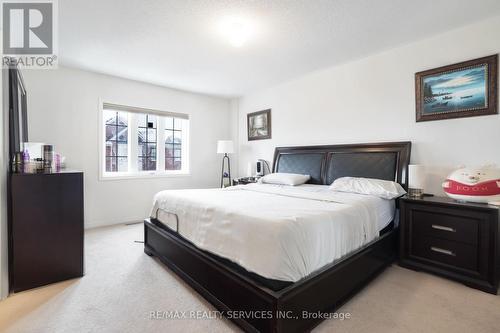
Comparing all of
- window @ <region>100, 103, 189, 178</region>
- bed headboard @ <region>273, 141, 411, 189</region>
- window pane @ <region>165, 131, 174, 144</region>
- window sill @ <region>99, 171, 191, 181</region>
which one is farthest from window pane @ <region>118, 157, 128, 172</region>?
bed headboard @ <region>273, 141, 411, 189</region>

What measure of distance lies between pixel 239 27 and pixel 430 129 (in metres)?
2.45

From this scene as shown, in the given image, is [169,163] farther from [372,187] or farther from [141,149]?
[372,187]

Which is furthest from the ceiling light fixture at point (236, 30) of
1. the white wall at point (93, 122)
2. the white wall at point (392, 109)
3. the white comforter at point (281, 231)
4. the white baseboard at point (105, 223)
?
the white baseboard at point (105, 223)

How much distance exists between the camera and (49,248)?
6.84 ft

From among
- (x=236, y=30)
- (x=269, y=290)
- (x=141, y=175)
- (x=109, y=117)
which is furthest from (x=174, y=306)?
(x=109, y=117)

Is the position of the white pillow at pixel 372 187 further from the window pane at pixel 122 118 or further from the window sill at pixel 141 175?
the window pane at pixel 122 118

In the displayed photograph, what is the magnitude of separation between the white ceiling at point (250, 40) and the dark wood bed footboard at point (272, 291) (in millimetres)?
2160

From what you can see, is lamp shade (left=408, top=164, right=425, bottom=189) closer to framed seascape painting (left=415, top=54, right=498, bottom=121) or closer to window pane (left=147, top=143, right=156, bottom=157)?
framed seascape painting (left=415, top=54, right=498, bottom=121)

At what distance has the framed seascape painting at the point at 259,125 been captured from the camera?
15.2 feet

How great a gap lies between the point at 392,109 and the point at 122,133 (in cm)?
428

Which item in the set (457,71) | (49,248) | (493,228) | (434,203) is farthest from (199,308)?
(457,71)

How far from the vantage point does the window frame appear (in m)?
3.86

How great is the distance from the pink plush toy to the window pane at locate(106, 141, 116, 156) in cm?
473

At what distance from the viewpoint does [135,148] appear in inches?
168
